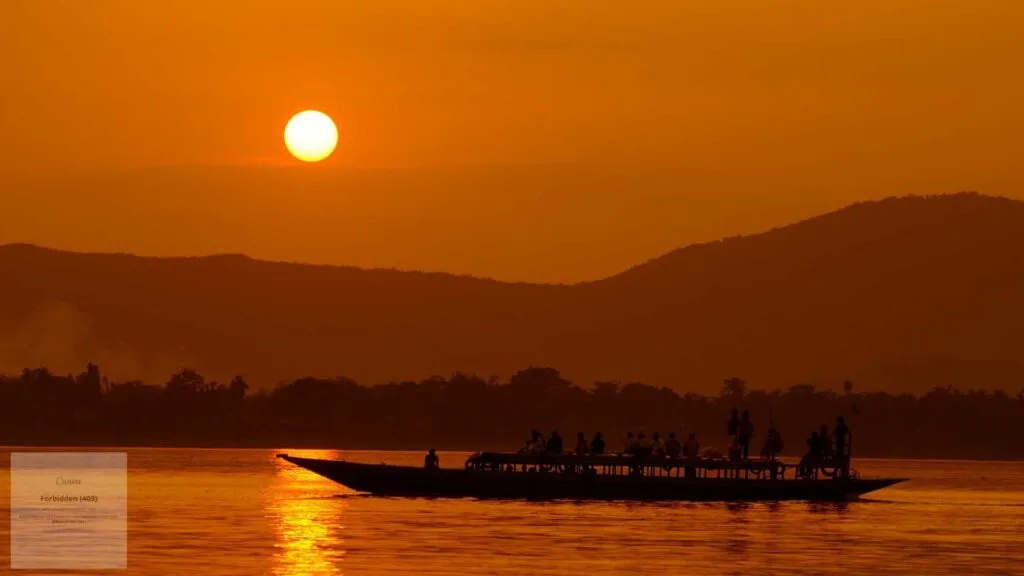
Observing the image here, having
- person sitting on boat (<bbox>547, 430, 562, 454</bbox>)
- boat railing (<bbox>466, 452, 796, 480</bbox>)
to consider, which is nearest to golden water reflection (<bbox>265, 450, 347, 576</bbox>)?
boat railing (<bbox>466, 452, 796, 480</bbox>)

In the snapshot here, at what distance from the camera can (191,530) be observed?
266ft

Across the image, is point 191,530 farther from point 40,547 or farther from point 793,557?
point 793,557

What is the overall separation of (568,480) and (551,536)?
22223mm

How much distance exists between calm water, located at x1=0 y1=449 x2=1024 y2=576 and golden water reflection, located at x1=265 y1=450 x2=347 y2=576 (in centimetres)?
10

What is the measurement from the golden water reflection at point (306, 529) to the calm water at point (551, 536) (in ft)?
0.33

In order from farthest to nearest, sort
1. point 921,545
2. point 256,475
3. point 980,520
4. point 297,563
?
1. point 256,475
2. point 980,520
3. point 921,545
4. point 297,563

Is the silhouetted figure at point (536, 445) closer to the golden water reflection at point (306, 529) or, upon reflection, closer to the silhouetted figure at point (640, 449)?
the silhouetted figure at point (640, 449)

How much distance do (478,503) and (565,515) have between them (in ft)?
30.7

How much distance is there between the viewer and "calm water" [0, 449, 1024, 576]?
67.6 meters

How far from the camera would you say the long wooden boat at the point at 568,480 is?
330ft

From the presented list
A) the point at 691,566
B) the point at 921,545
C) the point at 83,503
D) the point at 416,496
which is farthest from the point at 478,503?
the point at 691,566

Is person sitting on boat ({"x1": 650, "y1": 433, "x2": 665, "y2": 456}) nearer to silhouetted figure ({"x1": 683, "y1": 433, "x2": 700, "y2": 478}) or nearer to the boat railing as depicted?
the boat railing

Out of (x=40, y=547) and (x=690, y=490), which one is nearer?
(x=40, y=547)

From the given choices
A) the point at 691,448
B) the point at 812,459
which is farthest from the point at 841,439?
the point at 691,448
